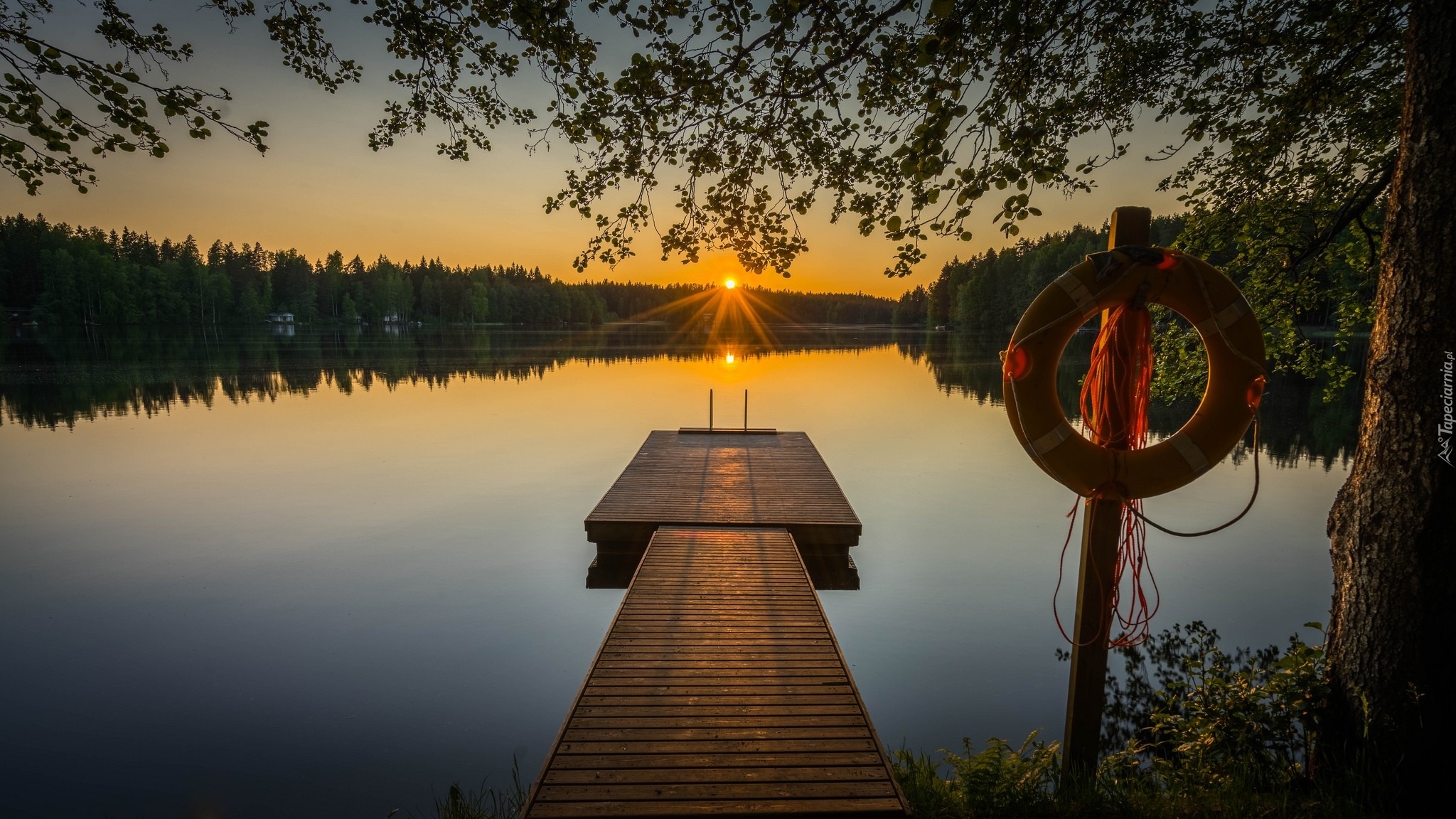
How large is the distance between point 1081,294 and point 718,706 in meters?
2.82

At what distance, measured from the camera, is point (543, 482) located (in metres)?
12.0

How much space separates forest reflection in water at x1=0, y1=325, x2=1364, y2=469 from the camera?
54.2 feet

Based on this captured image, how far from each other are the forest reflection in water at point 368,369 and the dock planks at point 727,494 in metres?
4.79

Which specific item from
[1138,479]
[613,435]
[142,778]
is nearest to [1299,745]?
[1138,479]

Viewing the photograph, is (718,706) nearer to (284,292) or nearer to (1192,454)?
(1192,454)

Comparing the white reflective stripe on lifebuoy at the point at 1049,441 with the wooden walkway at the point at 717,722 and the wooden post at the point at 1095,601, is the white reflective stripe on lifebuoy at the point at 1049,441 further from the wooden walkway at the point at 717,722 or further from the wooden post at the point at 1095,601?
the wooden walkway at the point at 717,722

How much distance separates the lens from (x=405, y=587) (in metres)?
7.07

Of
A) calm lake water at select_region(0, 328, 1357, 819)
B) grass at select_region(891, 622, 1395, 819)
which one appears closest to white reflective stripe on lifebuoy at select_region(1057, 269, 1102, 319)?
grass at select_region(891, 622, 1395, 819)

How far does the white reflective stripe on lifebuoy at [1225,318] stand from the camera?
8.80ft

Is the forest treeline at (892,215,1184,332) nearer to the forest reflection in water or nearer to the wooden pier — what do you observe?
the forest reflection in water

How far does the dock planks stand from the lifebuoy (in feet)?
13.7

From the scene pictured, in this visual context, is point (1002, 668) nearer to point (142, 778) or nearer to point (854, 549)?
point (854, 549)

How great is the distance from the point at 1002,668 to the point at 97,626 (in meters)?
8.86

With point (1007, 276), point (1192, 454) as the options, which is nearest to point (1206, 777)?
point (1192, 454)
